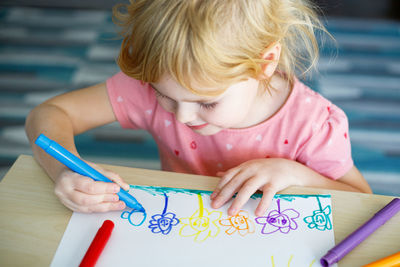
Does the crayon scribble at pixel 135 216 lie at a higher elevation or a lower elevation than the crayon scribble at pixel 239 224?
lower

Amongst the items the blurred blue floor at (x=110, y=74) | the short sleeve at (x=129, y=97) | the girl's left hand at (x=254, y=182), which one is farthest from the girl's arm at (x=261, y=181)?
the blurred blue floor at (x=110, y=74)

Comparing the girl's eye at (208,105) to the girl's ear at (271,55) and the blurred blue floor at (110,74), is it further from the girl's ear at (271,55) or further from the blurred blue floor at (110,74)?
the blurred blue floor at (110,74)

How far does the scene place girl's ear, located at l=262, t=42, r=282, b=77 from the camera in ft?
1.87

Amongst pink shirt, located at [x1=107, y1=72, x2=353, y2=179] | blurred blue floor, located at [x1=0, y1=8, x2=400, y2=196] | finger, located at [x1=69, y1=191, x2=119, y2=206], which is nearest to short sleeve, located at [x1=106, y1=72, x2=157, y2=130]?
pink shirt, located at [x1=107, y1=72, x2=353, y2=179]

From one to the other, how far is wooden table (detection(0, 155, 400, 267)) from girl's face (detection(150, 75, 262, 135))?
0.08 m

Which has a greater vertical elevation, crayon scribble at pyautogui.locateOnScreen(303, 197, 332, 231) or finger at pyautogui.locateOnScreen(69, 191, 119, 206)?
crayon scribble at pyautogui.locateOnScreen(303, 197, 332, 231)

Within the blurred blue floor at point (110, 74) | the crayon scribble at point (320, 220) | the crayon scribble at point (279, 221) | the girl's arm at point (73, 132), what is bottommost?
the blurred blue floor at point (110, 74)

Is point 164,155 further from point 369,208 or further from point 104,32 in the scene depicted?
point 104,32

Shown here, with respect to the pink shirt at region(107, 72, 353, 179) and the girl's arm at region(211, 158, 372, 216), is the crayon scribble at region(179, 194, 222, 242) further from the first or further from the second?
the pink shirt at region(107, 72, 353, 179)

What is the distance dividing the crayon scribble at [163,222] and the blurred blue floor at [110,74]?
84 centimetres

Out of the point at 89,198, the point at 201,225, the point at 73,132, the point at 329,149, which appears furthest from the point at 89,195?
the point at 329,149

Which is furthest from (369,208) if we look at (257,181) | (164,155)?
(164,155)

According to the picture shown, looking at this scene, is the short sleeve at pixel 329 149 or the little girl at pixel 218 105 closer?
the little girl at pixel 218 105

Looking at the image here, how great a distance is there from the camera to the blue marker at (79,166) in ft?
1.59
